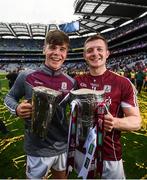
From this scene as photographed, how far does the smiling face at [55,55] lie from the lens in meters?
3.12

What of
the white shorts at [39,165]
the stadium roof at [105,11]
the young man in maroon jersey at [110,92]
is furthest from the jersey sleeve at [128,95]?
the stadium roof at [105,11]

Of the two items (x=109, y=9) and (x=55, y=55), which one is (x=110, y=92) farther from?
(x=109, y=9)

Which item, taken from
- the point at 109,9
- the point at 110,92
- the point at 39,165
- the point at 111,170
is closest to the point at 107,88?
the point at 110,92

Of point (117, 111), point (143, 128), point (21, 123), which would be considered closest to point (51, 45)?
point (117, 111)

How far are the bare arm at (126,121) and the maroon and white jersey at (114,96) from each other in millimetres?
86

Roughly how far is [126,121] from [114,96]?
1.22ft

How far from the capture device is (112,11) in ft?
158

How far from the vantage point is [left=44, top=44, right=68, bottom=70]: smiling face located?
123 inches

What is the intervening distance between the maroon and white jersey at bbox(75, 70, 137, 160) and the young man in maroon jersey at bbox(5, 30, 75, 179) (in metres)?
0.31

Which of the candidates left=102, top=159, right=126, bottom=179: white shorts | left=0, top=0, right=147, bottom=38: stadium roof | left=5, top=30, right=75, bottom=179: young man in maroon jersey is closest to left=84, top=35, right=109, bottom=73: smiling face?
left=5, top=30, right=75, bottom=179: young man in maroon jersey

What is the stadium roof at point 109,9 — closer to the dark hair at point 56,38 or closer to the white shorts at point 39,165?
the dark hair at point 56,38

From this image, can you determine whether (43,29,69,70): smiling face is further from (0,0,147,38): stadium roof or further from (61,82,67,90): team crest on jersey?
(0,0,147,38): stadium roof

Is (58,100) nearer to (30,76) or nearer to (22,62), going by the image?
(30,76)

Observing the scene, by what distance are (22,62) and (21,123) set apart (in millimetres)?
82839
